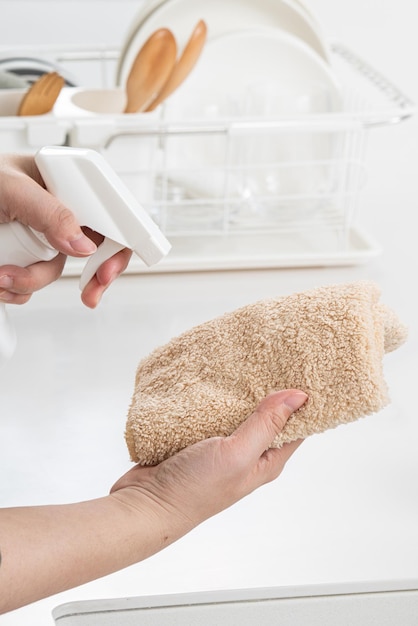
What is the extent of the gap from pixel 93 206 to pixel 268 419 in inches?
6.9

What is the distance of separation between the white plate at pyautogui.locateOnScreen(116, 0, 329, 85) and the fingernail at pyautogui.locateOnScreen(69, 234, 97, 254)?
21.7 inches

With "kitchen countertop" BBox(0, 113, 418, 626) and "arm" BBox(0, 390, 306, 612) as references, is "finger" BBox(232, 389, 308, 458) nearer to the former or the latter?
"arm" BBox(0, 390, 306, 612)

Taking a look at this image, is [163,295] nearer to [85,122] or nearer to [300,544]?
[85,122]

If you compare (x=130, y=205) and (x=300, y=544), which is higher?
(x=130, y=205)

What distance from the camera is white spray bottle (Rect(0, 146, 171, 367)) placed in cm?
54

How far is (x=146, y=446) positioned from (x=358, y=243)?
1.84 ft

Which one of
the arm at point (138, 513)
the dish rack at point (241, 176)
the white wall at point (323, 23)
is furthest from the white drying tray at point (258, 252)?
the white wall at point (323, 23)

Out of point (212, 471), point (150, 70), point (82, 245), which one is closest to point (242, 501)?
point (212, 471)

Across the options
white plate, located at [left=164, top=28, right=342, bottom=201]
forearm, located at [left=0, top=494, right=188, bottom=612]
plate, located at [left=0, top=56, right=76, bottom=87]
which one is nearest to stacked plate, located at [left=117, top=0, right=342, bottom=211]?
white plate, located at [left=164, top=28, right=342, bottom=201]

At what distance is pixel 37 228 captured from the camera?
0.57 meters

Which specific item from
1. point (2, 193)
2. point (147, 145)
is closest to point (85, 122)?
point (147, 145)

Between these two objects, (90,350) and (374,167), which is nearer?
(90,350)

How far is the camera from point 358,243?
41.0 inches

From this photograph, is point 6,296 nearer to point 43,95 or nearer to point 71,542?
point 71,542
